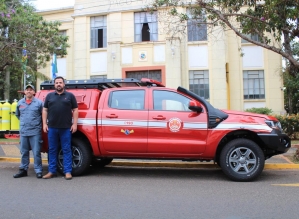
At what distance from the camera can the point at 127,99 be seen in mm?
6602

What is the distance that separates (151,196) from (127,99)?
2182 millimetres

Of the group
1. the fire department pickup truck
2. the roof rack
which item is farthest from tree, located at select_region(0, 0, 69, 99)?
the fire department pickup truck

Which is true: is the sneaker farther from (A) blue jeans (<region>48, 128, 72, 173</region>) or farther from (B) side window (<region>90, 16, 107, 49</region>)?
(B) side window (<region>90, 16, 107, 49</region>)

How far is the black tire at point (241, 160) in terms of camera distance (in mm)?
6000

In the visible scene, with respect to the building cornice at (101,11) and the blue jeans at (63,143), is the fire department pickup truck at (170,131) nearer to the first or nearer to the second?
the blue jeans at (63,143)

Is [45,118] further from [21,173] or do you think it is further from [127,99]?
[127,99]

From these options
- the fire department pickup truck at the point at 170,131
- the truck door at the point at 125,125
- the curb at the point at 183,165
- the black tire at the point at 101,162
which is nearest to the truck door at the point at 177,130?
the fire department pickup truck at the point at 170,131

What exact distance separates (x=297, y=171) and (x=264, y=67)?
11.3 m

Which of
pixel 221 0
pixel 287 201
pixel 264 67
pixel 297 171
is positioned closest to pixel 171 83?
pixel 264 67

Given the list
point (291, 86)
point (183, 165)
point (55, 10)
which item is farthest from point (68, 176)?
point (291, 86)

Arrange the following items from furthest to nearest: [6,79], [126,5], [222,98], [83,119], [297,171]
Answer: [6,79]
[126,5]
[222,98]
[297,171]
[83,119]

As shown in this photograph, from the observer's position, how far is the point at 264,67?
17.4m

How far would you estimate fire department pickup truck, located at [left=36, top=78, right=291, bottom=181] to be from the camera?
6.06 metres

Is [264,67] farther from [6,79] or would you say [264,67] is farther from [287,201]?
[6,79]
